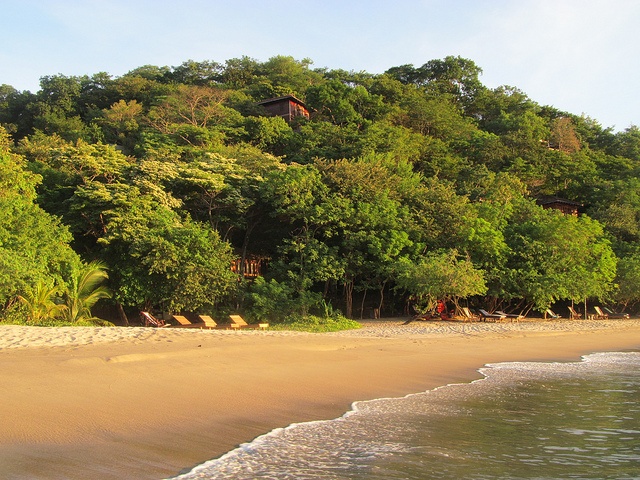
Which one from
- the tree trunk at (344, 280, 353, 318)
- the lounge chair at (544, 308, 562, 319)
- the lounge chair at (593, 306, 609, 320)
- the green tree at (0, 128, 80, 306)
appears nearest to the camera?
the green tree at (0, 128, 80, 306)

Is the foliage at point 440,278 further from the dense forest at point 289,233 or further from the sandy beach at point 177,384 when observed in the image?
the sandy beach at point 177,384

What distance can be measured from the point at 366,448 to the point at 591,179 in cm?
3318

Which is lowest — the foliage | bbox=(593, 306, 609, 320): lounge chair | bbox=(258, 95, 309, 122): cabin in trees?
bbox=(593, 306, 609, 320): lounge chair

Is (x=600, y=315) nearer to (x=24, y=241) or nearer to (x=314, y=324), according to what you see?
(x=314, y=324)

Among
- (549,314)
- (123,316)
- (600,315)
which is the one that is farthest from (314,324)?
(600,315)

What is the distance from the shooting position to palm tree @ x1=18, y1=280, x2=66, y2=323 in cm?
1551

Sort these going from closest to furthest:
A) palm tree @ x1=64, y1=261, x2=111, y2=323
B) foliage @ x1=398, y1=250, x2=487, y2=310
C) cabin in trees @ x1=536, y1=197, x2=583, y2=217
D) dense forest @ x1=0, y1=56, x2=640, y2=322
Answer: palm tree @ x1=64, y1=261, x2=111, y2=323
dense forest @ x1=0, y1=56, x2=640, y2=322
foliage @ x1=398, y1=250, x2=487, y2=310
cabin in trees @ x1=536, y1=197, x2=583, y2=217

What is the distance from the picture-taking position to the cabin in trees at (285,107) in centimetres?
3859

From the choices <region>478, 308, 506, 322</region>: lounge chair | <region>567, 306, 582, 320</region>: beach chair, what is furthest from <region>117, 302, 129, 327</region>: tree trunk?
<region>567, 306, 582, 320</region>: beach chair

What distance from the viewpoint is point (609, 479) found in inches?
171

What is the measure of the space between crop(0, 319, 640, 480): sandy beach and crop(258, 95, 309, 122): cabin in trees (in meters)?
26.7

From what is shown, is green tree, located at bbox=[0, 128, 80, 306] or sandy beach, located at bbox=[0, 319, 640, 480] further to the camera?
green tree, located at bbox=[0, 128, 80, 306]

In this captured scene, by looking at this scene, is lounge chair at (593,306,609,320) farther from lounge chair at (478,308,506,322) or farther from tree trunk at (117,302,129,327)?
tree trunk at (117,302,129,327)

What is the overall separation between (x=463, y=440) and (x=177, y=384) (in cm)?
389
